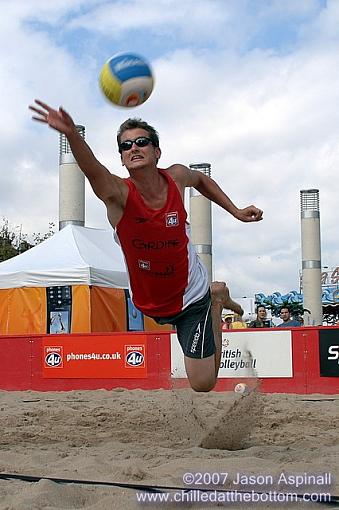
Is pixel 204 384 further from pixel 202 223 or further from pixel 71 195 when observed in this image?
pixel 202 223

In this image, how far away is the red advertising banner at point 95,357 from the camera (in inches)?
430

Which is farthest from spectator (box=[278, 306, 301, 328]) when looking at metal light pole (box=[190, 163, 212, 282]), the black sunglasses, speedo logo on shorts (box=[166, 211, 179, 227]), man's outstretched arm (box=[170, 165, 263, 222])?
metal light pole (box=[190, 163, 212, 282])

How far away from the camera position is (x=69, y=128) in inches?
→ 151

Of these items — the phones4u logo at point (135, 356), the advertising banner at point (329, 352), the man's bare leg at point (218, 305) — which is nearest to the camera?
the man's bare leg at point (218, 305)

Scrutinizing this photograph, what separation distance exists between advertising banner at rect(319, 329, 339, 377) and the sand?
1.32 meters

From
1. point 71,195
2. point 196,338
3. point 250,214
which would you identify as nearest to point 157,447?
point 196,338

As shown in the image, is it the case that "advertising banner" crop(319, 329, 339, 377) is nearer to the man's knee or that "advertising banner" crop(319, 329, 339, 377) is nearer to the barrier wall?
the barrier wall

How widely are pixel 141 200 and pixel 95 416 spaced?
11.1ft

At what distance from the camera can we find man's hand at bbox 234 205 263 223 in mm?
4902

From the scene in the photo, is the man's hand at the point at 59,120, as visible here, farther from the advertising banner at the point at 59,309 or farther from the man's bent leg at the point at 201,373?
the advertising banner at the point at 59,309

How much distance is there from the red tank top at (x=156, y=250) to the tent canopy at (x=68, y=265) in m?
8.60

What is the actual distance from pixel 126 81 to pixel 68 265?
9.54m

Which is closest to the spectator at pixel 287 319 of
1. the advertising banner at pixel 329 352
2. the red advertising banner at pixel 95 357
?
the advertising banner at pixel 329 352

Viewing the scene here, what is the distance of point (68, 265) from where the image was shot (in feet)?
44.5
